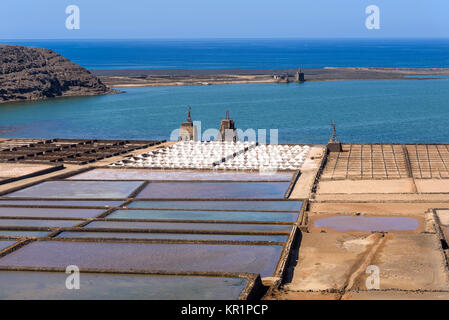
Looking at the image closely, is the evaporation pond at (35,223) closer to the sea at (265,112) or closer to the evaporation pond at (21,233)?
the evaporation pond at (21,233)

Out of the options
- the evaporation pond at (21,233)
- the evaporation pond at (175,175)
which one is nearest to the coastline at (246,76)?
the evaporation pond at (175,175)

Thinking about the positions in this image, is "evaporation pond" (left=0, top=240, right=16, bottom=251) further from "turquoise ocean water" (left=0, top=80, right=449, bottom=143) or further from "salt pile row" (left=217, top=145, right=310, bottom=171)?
"turquoise ocean water" (left=0, top=80, right=449, bottom=143)

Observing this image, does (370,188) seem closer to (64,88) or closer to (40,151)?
(40,151)

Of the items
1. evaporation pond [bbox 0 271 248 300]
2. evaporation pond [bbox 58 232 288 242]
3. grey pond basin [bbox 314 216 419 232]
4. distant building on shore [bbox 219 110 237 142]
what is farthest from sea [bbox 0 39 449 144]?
evaporation pond [bbox 0 271 248 300]

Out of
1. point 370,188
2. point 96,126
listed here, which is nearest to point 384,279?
point 370,188

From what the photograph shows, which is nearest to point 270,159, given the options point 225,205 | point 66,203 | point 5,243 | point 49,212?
point 225,205
